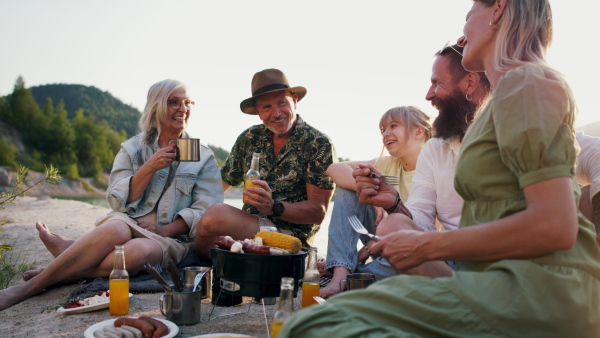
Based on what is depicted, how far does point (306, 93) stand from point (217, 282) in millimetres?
2524

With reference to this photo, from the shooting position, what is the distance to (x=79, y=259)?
4.36 metres

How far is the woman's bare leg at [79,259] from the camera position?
13.9ft

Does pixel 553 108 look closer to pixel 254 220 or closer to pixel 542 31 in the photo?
pixel 542 31

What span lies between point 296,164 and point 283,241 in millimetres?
2176

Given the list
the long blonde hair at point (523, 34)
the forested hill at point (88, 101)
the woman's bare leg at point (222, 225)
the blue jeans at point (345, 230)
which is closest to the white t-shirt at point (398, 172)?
the blue jeans at point (345, 230)

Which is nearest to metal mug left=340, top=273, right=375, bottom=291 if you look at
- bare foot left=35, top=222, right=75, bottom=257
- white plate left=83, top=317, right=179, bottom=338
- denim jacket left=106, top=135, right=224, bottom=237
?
white plate left=83, top=317, right=179, bottom=338

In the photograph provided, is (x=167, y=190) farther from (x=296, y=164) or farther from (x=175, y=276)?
(x=175, y=276)

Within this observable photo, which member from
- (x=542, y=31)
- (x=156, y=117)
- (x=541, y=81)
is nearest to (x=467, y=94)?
(x=542, y=31)

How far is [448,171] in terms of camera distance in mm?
3605

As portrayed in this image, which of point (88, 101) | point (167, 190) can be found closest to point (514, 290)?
point (167, 190)

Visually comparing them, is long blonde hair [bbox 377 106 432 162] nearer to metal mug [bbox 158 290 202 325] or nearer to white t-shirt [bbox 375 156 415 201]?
white t-shirt [bbox 375 156 415 201]

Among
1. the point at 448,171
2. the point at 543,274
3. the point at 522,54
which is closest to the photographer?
the point at 543,274

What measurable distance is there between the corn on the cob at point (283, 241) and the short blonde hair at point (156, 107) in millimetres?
2583

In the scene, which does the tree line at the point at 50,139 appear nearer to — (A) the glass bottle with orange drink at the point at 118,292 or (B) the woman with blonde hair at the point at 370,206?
(B) the woman with blonde hair at the point at 370,206
